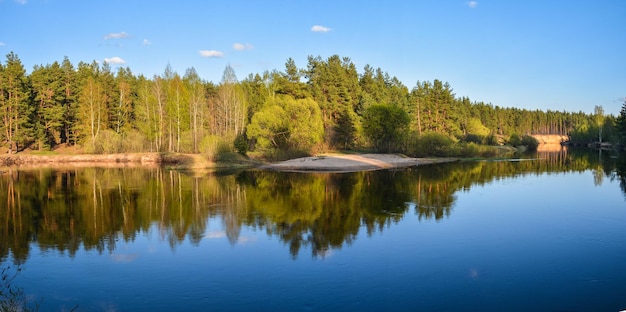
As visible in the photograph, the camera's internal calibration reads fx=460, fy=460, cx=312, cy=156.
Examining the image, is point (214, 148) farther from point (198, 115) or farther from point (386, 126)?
point (386, 126)

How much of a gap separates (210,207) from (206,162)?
30616mm

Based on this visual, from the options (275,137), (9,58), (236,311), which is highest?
(9,58)

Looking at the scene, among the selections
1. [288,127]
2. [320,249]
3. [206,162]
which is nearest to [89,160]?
[206,162]

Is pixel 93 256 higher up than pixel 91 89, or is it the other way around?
pixel 91 89

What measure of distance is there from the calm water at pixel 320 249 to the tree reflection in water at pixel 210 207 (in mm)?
119

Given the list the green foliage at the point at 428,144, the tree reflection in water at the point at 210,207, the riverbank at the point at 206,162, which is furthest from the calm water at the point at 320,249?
the green foliage at the point at 428,144

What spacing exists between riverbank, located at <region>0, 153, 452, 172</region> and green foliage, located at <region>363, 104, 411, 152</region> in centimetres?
328

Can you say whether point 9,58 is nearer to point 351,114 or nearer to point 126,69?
point 126,69

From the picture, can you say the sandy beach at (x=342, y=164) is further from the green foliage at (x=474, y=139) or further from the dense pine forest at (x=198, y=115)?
the green foliage at (x=474, y=139)

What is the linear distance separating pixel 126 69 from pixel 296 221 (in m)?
87.1

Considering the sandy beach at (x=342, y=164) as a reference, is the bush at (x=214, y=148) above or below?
above

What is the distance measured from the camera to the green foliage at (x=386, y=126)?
206ft

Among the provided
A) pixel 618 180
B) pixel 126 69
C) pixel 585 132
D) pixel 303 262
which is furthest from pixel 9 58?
pixel 585 132

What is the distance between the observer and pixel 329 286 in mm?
11523
